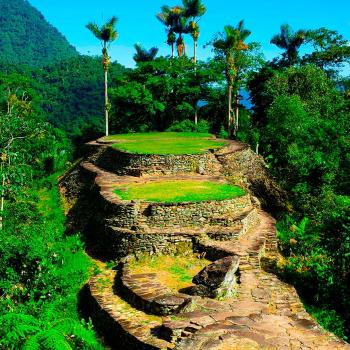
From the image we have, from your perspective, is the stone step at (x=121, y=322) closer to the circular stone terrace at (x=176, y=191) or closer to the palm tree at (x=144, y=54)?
the circular stone terrace at (x=176, y=191)

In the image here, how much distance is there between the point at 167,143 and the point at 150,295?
15.0 m

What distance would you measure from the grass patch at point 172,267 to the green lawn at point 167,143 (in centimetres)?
819

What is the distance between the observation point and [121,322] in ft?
35.3

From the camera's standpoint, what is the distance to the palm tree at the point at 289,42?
133 ft

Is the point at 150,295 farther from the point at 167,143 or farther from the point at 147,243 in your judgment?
the point at 167,143

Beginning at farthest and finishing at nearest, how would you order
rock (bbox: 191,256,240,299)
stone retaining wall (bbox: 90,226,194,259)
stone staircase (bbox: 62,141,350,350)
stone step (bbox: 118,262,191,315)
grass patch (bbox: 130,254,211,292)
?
stone retaining wall (bbox: 90,226,194,259), grass patch (bbox: 130,254,211,292), rock (bbox: 191,256,240,299), stone step (bbox: 118,262,191,315), stone staircase (bbox: 62,141,350,350)

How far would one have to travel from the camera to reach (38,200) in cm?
2420

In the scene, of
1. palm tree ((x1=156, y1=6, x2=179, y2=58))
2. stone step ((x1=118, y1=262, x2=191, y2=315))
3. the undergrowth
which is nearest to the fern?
the undergrowth

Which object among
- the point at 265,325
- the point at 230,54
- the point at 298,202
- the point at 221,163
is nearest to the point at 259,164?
the point at 221,163

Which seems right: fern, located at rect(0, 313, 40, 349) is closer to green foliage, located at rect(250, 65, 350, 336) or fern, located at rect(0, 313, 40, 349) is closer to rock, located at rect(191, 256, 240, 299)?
rock, located at rect(191, 256, 240, 299)

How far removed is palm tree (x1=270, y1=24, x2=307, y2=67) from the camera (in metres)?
40.6

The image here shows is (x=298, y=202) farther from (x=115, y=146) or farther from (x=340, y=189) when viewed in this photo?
(x=115, y=146)

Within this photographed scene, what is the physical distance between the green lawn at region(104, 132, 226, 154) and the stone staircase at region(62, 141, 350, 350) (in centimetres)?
121

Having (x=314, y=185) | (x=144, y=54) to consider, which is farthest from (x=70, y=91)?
(x=314, y=185)
